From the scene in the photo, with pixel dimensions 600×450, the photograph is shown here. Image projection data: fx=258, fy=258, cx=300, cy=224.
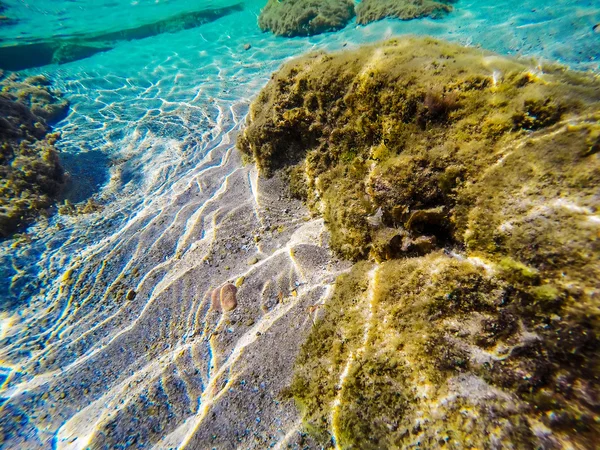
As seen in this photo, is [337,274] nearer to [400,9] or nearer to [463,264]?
[463,264]

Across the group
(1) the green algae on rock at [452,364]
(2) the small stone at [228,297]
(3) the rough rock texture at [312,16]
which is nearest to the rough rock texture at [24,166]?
(2) the small stone at [228,297]

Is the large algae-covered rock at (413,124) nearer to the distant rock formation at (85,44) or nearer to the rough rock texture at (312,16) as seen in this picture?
the rough rock texture at (312,16)

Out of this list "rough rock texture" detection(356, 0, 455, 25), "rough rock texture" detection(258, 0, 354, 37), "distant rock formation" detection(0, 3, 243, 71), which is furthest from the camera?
"distant rock formation" detection(0, 3, 243, 71)

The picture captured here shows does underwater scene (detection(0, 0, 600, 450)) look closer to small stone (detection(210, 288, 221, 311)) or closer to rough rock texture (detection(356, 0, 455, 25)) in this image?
small stone (detection(210, 288, 221, 311))

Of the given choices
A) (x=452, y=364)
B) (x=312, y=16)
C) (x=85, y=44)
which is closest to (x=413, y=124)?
(x=452, y=364)

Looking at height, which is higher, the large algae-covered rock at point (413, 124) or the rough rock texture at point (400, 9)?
the rough rock texture at point (400, 9)

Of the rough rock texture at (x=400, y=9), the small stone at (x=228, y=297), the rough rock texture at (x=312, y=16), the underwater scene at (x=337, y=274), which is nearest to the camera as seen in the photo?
the underwater scene at (x=337, y=274)

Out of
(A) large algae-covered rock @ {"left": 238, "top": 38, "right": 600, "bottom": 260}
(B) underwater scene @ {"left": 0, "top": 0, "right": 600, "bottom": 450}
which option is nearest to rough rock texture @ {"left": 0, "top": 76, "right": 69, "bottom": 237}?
(B) underwater scene @ {"left": 0, "top": 0, "right": 600, "bottom": 450}
